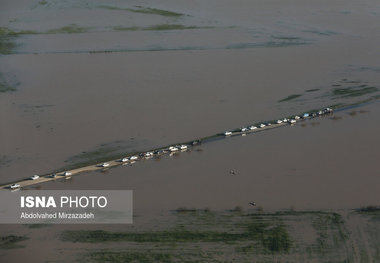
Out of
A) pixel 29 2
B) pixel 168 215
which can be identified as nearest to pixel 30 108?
pixel 168 215

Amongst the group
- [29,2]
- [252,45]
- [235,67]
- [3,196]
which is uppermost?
[29,2]

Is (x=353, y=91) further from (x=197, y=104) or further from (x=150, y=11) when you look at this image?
(x=150, y=11)

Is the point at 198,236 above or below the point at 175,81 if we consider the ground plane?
below

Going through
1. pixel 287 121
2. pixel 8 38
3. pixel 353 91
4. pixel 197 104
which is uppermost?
pixel 8 38

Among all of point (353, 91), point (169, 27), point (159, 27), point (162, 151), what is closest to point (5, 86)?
point (162, 151)

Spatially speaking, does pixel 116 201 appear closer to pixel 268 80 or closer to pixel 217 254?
pixel 217 254

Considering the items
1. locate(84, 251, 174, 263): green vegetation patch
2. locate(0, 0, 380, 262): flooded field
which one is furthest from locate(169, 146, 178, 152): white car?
locate(84, 251, 174, 263): green vegetation patch
